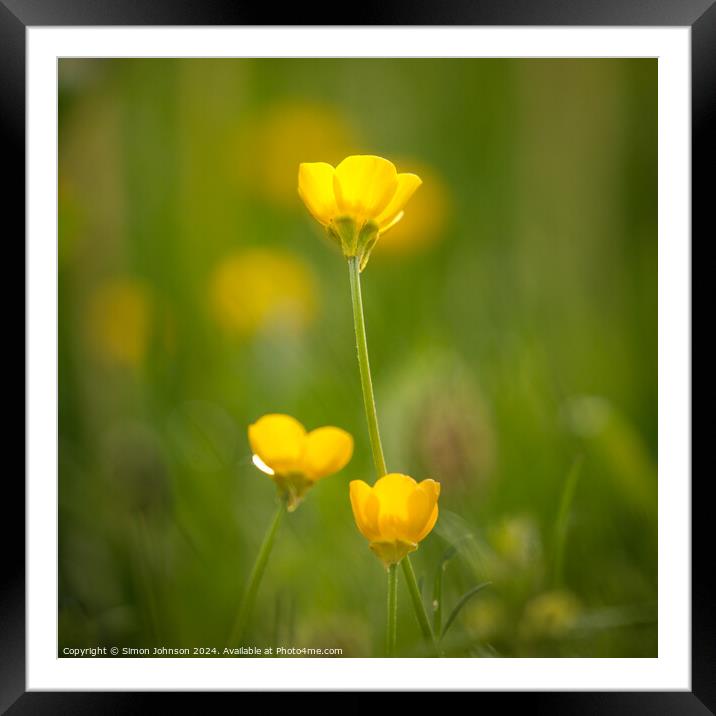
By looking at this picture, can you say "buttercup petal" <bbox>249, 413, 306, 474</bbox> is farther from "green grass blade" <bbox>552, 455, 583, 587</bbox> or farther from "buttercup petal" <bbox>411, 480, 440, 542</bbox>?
"green grass blade" <bbox>552, 455, 583, 587</bbox>

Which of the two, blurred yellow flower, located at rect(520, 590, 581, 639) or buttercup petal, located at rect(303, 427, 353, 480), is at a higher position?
buttercup petal, located at rect(303, 427, 353, 480)

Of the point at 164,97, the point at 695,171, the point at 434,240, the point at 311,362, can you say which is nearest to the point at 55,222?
the point at 164,97

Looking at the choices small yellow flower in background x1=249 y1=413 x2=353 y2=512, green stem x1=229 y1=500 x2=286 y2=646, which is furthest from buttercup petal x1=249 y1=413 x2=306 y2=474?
green stem x1=229 y1=500 x2=286 y2=646

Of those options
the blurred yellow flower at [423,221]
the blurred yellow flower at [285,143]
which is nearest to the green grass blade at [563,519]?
the blurred yellow flower at [423,221]

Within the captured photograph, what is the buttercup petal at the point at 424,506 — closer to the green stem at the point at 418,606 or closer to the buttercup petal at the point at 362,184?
the green stem at the point at 418,606

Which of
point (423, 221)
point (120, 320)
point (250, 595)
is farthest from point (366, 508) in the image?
point (423, 221)

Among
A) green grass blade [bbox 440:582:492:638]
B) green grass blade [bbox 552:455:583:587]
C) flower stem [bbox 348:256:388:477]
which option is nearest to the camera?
flower stem [bbox 348:256:388:477]

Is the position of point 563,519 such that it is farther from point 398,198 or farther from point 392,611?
point 398,198
